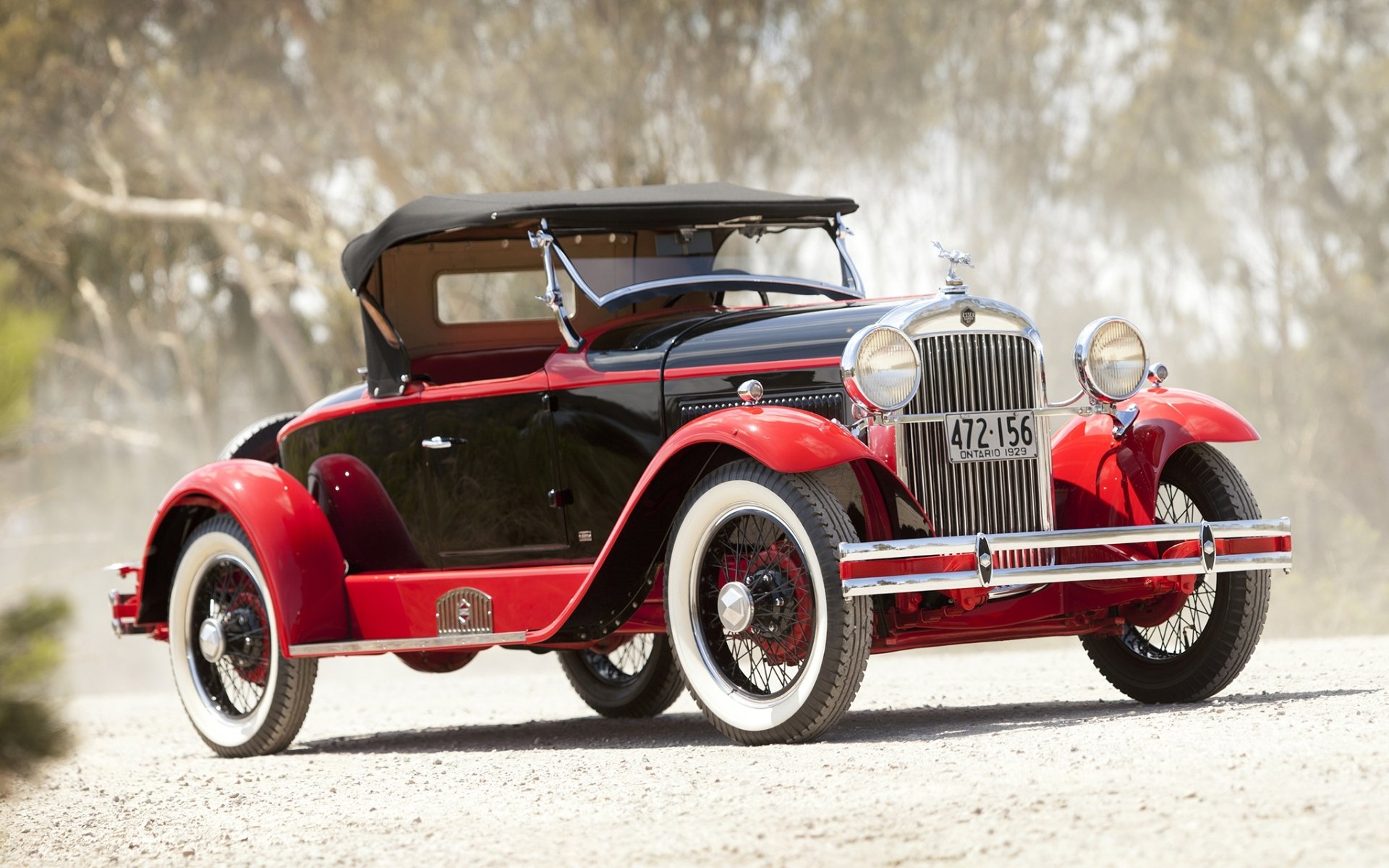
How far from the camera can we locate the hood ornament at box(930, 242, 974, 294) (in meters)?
5.75

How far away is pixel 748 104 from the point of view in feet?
64.8

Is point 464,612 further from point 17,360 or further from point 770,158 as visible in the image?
point 770,158

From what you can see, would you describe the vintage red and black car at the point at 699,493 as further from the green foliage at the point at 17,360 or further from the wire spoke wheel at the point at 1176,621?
the green foliage at the point at 17,360

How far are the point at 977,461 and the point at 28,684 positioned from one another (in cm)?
314

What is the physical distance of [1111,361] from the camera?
19.3 feet

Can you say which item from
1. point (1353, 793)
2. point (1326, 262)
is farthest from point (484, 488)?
point (1326, 262)

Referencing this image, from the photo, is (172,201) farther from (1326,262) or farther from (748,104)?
(1326,262)

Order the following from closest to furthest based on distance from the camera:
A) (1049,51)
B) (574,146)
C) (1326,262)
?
1. (574,146)
2. (1049,51)
3. (1326,262)

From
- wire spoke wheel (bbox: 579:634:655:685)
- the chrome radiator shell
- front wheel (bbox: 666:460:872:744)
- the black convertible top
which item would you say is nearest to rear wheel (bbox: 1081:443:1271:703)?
the chrome radiator shell

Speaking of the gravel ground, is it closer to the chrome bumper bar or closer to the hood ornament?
the chrome bumper bar

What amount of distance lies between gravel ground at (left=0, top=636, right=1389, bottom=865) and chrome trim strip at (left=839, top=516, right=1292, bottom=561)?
548 mm

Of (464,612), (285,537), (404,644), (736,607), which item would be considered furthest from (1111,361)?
(285,537)

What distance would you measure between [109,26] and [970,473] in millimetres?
16664

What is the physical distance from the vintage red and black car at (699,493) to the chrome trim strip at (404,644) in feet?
0.04
